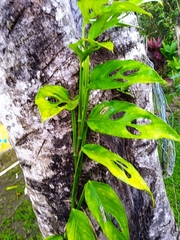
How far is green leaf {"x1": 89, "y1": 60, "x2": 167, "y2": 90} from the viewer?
0.49 m

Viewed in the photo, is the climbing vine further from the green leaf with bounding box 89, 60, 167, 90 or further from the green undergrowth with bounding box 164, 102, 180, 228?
→ the green undergrowth with bounding box 164, 102, 180, 228

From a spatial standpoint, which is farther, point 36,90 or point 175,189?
point 175,189

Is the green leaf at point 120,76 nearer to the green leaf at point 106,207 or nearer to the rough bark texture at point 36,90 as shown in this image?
the rough bark texture at point 36,90

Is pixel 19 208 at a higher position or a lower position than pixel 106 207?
lower

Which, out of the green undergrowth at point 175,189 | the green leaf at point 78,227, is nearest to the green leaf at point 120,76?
the green leaf at point 78,227

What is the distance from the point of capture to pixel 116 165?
19.9 inches

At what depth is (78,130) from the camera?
1.92 feet

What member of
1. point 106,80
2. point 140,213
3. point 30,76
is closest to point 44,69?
point 30,76

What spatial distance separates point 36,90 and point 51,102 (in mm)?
81

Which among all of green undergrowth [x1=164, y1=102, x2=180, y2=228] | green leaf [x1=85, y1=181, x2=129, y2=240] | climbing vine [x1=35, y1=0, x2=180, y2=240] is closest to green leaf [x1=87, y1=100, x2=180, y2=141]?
climbing vine [x1=35, y1=0, x2=180, y2=240]

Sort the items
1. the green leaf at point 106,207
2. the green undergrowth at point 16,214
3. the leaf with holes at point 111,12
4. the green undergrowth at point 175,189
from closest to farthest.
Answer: the leaf with holes at point 111,12 → the green leaf at point 106,207 → the green undergrowth at point 175,189 → the green undergrowth at point 16,214

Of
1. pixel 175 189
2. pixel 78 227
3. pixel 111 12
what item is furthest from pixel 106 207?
pixel 175 189

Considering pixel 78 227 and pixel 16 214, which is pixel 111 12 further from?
pixel 16 214

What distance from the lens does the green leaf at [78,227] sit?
568 millimetres
